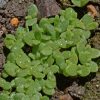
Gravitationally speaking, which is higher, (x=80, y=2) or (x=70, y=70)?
(x=80, y=2)

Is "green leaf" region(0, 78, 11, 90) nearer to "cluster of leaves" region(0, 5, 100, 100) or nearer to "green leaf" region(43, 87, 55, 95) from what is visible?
"cluster of leaves" region(0, 5, 100, 100)

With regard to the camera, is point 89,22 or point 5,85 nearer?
point 5,85

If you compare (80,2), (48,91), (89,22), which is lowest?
(48,91)

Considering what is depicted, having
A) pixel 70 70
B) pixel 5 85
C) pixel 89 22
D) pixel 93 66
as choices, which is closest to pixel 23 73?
pixel 5 85

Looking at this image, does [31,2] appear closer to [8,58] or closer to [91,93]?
[8,58]

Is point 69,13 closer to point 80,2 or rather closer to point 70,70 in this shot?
point 80,2

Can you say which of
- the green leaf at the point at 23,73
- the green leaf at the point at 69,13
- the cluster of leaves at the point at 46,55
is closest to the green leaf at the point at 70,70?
the cluster of leaves at the point at 46,55

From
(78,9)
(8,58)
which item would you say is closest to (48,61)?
(8,58)

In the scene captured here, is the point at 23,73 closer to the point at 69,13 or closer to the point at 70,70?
the point at 70,70
